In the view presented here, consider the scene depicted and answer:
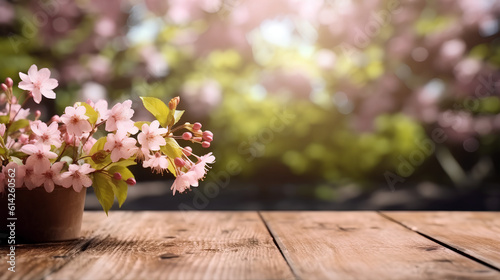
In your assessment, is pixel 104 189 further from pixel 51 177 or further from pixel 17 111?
pixel 17 111

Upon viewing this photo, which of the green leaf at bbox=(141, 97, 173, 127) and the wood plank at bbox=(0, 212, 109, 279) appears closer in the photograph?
the wood plank at bbox=(0, 212, 109, 279)

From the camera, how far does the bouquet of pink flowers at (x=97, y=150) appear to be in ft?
2.48

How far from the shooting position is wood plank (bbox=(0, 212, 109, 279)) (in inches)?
23.9

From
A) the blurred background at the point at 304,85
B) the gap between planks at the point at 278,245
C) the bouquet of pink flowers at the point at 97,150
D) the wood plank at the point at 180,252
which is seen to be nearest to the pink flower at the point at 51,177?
the bouquet of pink flowers at the point at 97,150

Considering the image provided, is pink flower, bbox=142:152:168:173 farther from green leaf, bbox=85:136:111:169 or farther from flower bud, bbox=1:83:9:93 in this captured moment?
flower bud, bbox=1:83:9:93

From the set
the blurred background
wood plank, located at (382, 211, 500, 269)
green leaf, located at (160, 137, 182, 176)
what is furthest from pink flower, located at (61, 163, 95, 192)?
the blurred background

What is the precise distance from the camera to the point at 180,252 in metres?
0.74

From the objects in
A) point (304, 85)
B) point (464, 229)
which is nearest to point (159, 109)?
point (464, 229)

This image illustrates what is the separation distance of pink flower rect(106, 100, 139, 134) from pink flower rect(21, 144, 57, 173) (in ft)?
0.28

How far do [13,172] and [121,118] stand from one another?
17cm

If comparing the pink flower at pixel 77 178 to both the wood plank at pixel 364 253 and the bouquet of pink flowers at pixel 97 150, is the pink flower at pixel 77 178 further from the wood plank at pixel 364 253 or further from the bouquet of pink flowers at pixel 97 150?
the wood plank at pixel 364 253

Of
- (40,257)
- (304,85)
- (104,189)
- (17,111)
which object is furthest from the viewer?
(304,85)

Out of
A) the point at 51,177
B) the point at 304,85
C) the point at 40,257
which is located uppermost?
the point at 304,85

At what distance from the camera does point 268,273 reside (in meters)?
0.60
